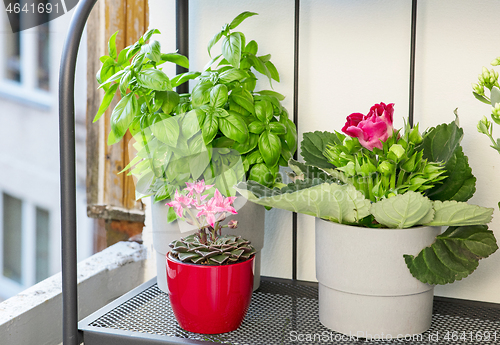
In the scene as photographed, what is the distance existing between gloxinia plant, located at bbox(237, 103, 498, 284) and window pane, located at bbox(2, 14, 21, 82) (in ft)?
3.85

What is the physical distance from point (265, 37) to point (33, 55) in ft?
3.13

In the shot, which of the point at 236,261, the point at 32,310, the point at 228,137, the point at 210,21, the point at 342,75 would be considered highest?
the point at 210,21

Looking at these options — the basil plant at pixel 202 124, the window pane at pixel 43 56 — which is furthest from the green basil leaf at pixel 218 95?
the window pane at pixel 43 56

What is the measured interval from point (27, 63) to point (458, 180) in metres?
1.40

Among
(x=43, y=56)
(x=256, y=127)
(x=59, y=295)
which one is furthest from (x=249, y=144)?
(x=43, y=56)

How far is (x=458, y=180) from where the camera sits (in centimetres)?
66

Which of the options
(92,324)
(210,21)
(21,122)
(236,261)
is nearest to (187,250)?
(236,261)

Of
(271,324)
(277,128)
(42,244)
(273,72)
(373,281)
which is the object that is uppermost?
(273,72)

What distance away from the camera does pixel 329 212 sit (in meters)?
0.61

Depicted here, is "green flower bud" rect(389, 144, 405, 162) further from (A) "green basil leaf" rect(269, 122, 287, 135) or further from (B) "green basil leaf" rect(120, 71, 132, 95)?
(B) "green basil leaf" rect(120, 71, 132, 95)

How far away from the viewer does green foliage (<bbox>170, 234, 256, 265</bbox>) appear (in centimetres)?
61

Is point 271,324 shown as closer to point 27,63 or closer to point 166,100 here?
point 166,100

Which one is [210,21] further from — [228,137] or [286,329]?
[286,329]

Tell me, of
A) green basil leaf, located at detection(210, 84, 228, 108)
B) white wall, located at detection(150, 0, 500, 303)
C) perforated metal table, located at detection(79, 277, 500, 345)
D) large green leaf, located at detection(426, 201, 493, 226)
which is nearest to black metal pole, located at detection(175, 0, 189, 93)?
white wall, located at detection(150, 0, 500, 303)
